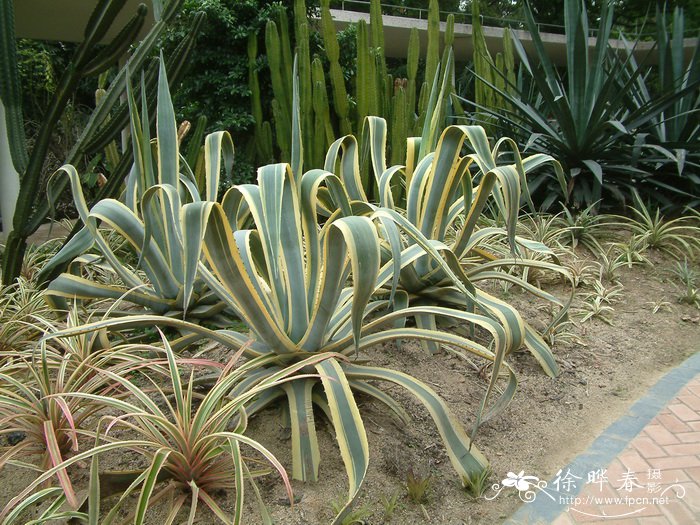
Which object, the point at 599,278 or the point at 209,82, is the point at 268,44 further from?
the point at 599,278

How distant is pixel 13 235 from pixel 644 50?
53.8ft

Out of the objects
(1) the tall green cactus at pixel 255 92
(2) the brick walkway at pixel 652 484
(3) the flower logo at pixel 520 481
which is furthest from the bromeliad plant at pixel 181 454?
(1) the tall green cactus at pixel 255 92

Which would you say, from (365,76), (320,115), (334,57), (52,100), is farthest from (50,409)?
(334,57)

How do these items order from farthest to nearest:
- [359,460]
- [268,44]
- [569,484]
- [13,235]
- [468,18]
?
[468,18]
[268,44]
[13,235]
[569,484]
[359,460]

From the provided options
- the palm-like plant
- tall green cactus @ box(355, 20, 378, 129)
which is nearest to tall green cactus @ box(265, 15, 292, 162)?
tall green cactus @ box(355, 20, 378, 129)

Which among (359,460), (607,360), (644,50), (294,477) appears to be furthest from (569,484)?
(644,50)

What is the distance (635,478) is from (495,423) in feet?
1.60

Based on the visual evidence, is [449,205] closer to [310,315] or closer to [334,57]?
[310,315]

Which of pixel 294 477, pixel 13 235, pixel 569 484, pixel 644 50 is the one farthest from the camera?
pixel 644 50

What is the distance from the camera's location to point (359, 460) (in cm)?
156

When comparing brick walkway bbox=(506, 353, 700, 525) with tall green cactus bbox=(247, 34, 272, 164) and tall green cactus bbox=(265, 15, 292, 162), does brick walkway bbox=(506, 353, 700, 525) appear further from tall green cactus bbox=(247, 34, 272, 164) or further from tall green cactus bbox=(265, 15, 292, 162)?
tall green cactus bbox=(247, 34, 272, 164)

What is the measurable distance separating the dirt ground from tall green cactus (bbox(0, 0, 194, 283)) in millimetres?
1713

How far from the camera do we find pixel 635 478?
1.91 m

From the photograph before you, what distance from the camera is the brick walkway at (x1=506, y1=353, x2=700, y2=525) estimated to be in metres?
1.73
